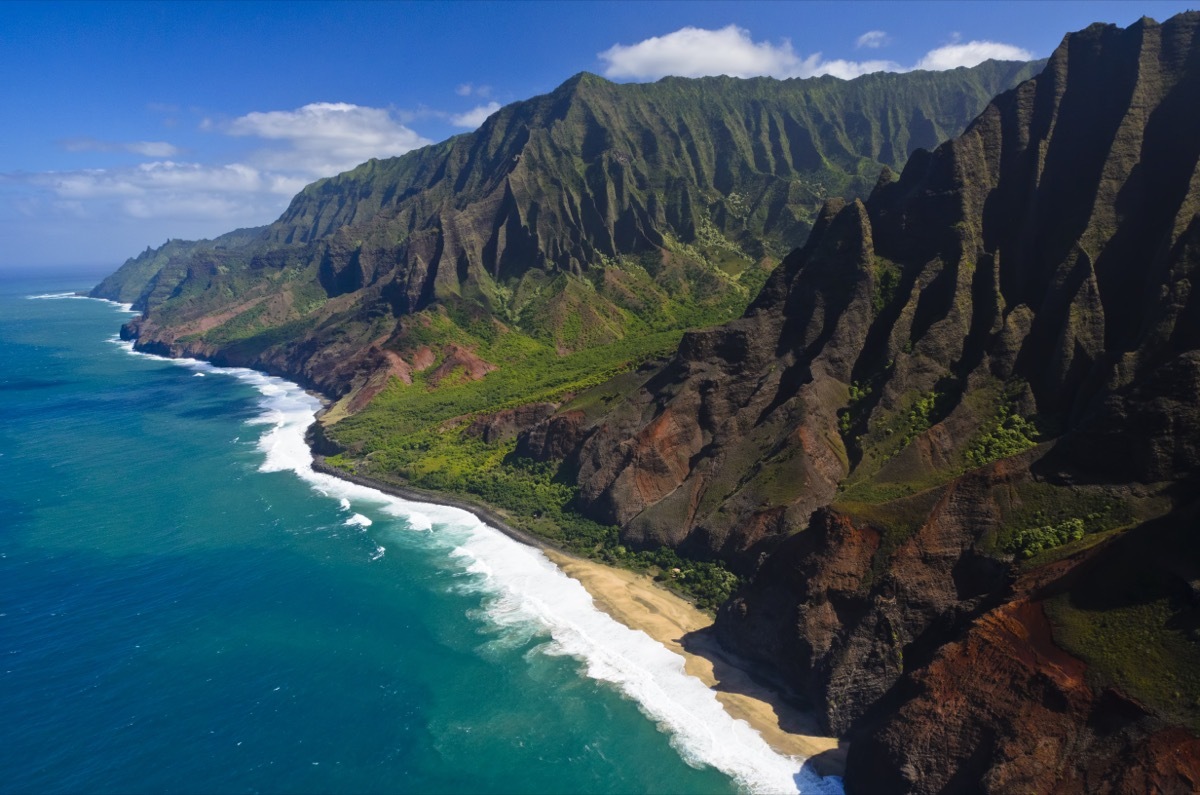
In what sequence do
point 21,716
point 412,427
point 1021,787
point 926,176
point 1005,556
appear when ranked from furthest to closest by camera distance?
point 412,427, point 926,176, point 21,716, point 1005,556, point 1021,787

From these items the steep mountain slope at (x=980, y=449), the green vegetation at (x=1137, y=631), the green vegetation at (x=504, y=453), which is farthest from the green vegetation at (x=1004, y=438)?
the green vegetation at (x=504, y=453)

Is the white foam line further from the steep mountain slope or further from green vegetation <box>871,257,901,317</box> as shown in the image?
green vegetation <box>871,257,901,317</box>

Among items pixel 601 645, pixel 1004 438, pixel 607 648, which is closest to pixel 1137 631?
pixel 1004 438

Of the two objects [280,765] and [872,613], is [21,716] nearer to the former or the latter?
[280,765]

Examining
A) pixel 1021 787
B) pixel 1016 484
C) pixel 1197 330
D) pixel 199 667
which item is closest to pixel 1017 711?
pixel 1021 787

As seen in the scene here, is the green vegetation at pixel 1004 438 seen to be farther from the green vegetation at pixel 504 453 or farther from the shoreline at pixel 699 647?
the shoreline at pixel 699 647
